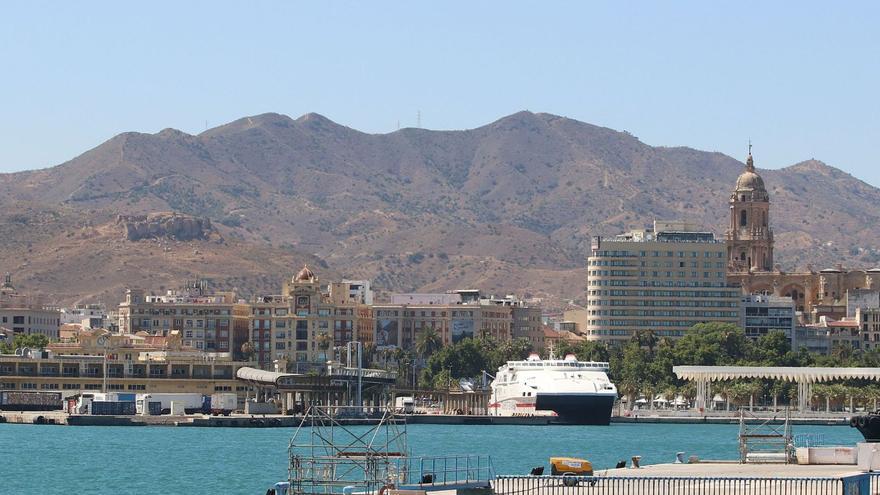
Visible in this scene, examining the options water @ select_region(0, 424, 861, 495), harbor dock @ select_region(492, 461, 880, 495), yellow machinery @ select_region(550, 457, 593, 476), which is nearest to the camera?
harbor dock @ select_region(492, 461, 880, 495)

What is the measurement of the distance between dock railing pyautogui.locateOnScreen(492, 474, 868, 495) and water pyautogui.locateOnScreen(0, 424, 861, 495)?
2806cm

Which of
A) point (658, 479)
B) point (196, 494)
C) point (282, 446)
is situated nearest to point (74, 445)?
point (282, 446)

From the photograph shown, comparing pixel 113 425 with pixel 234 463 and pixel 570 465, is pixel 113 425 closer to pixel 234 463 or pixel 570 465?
pixel 234 463

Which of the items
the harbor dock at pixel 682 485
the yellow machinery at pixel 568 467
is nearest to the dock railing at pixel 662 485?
the harbor dock at pixel 682 485

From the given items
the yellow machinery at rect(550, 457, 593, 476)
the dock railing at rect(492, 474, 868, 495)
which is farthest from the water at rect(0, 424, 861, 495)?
the dock railing at rect(492, 474, 868, 495)

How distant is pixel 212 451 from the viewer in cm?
14612

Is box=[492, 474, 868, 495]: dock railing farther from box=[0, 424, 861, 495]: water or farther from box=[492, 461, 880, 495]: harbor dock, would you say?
box=[0, 424, 861, 495]: water

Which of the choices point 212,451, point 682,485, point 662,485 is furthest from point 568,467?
point 212,451

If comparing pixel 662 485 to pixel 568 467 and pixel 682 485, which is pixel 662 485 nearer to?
pixel 682 485

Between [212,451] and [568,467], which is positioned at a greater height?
[568,467]

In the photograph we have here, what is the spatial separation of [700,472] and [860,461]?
6082 mm

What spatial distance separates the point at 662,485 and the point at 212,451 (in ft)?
245

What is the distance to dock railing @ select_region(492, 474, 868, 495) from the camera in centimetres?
7381

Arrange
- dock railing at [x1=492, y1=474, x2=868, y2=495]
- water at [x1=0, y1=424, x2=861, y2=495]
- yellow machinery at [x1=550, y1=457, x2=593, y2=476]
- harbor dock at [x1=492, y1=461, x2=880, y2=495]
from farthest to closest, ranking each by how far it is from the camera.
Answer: water at [x1=0, y1=424, x2=861, y2=495], yellow machinery at [x1=550, y1=457, x2=593, y2=476], dock railing at [x1=492, y1=474, x2=868, y2=495], harbor dock at [x1=492, y1=461, x2=880, y2=495]
